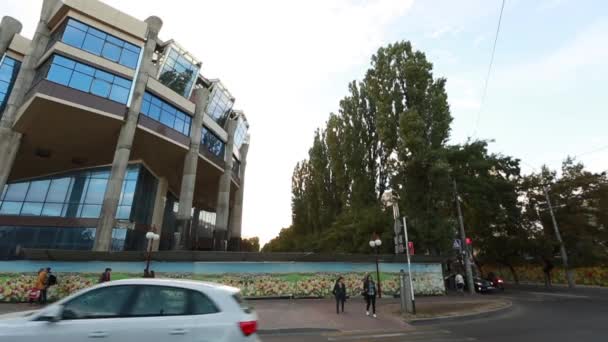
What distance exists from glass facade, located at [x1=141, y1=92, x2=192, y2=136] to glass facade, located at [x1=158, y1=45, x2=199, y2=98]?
2922 mm

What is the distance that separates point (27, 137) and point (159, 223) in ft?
43.0

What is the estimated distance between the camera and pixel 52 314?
12.0ft

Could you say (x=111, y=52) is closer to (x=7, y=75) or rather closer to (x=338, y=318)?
(x=7, y=75)

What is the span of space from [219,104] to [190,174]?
480 inches

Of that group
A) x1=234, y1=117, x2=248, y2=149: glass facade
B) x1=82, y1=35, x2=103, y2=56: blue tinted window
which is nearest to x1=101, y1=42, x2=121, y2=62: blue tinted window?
x1=82, y1=35, x2=103, y2=56: blue tinted window

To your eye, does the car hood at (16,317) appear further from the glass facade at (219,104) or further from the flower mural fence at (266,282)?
the glass facade at (219,104)

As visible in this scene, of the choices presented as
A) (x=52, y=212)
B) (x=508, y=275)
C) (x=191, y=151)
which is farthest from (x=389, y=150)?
(x=52, y=212)

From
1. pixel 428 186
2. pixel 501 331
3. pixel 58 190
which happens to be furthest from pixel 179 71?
pixel 501 331

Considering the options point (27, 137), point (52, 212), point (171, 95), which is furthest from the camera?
point (171, 95)

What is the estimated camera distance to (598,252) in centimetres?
2478

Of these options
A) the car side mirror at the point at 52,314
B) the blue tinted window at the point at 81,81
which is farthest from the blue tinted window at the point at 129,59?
the car side mirror at the point at 52,314

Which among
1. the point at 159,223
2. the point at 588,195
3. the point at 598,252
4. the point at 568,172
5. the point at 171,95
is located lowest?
the point at 598,252

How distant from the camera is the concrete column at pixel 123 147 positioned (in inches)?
832

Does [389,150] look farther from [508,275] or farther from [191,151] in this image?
[508,275]
